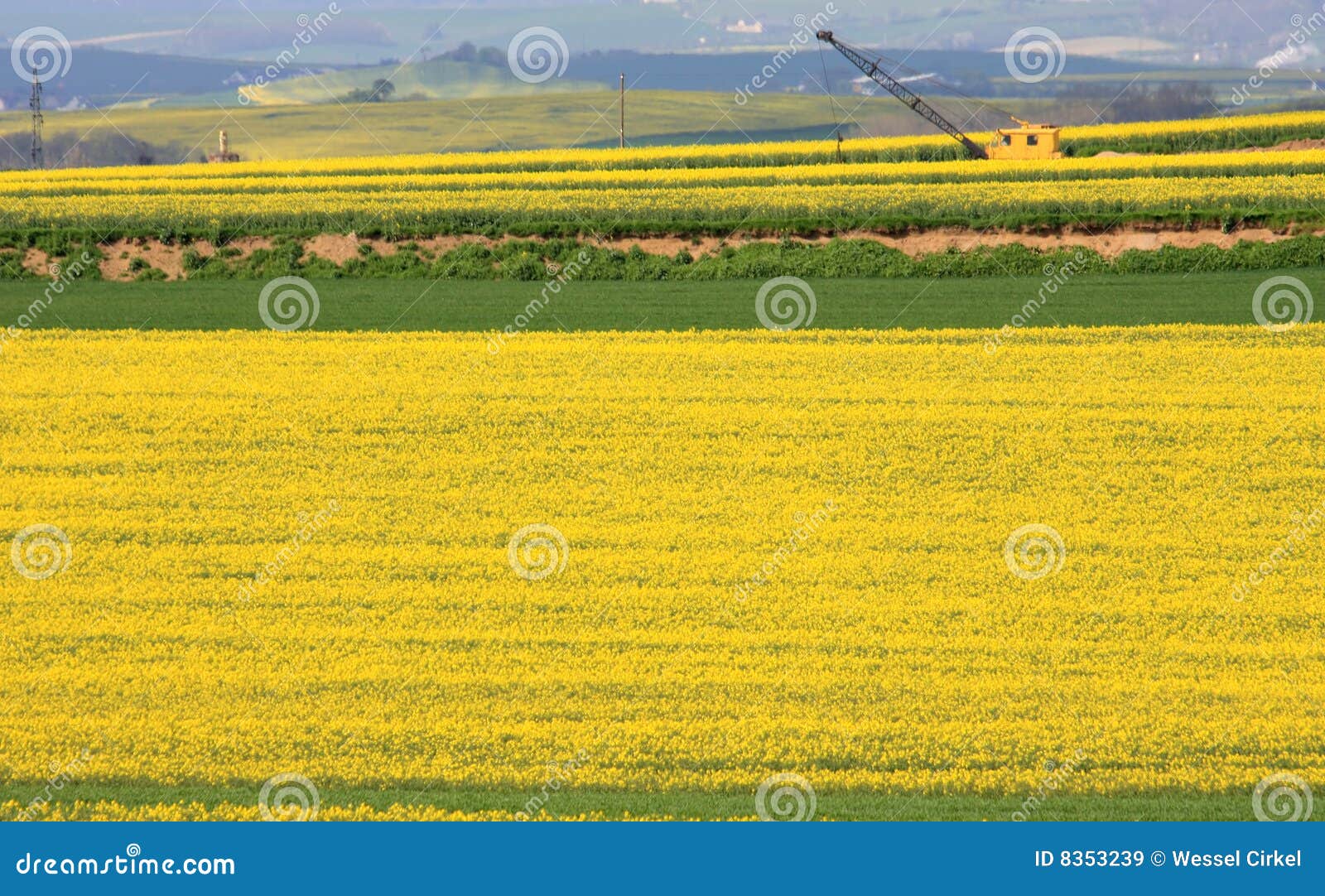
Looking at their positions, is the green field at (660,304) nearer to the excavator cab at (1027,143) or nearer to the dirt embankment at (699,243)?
the dirt embankment at (699,243)

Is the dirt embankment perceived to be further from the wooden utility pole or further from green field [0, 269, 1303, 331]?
the wooden utility pole

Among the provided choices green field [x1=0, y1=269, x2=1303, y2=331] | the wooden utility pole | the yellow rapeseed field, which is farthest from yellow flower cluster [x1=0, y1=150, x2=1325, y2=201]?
the yellow rapeseed field

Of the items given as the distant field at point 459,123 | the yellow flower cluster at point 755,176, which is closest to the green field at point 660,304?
the yellow flower cluster at point 755,176

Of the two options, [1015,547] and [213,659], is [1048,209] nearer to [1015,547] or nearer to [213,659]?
[1015,547]

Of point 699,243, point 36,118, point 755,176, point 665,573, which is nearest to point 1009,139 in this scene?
point 755,176

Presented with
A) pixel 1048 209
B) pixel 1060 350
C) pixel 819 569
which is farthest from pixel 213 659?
pixel 1048 209

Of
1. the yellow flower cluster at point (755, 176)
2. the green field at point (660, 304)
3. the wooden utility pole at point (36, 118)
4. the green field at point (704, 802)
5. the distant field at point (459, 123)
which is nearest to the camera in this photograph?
the green field at point (704, 802)

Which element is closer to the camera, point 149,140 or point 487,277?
point 487,277

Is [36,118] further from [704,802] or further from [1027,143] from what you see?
[704,802]
